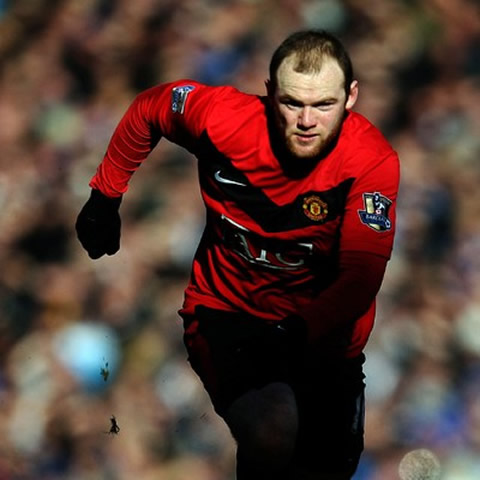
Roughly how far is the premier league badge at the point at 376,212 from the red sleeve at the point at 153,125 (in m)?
0.26

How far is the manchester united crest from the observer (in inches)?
75.9

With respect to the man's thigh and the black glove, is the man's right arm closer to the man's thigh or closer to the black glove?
the black glove

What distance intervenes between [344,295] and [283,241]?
157mm

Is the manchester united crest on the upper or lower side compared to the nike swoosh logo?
lower

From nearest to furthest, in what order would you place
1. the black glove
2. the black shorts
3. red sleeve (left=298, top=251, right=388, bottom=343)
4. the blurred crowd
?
red sleeve (left=298, top=251, right=388, bottom=343)
the black shorts
the black glove
the blurred crowd

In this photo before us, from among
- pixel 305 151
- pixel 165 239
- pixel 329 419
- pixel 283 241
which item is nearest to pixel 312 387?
pixel 329 419

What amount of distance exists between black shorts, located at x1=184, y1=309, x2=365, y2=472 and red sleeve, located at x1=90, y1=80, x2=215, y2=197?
0.24 meters

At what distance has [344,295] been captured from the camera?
1836mm

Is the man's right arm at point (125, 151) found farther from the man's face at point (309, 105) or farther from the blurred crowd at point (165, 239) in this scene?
the blurred crowd at point (165, 239)

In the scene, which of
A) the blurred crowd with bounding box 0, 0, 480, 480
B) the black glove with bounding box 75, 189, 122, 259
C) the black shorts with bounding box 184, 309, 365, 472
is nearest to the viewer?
the black shorts with bounding box 184, 309, 365, 472

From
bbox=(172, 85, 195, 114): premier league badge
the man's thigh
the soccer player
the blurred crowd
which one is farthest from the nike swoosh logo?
the blurred crowd

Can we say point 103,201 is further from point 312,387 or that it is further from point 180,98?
point 312,387

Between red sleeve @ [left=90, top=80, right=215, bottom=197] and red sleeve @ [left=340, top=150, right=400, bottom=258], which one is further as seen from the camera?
red sleeve @ [left=90, top=80, right=215, bottom=197]

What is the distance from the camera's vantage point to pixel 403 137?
109 inches
